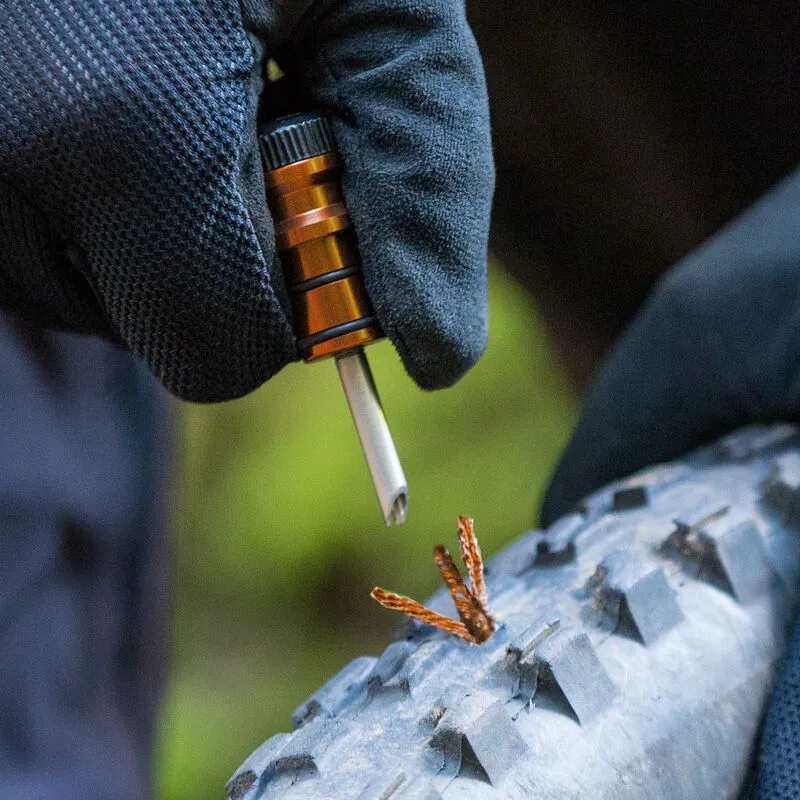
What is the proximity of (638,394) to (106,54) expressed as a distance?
0.40 meters

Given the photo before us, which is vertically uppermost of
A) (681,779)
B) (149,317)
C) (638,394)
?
(149,317)

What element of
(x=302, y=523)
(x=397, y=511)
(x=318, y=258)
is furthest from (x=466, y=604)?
(x=302, y=523)

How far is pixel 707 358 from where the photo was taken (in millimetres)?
564

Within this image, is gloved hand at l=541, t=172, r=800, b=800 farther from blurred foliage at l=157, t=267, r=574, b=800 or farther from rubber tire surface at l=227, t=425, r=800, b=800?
blurred foliage at l=157, t=267, r=574, b=800

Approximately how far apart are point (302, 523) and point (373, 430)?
62cm

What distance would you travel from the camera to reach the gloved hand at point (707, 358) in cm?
54

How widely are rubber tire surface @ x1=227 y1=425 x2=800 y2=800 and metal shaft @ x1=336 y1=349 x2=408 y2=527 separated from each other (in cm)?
7

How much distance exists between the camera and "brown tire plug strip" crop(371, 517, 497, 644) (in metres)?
0.40

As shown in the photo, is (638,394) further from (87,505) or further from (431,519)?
(431,519)

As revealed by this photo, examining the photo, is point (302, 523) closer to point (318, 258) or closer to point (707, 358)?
point (707, 358)

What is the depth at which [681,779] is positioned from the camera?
378 mm

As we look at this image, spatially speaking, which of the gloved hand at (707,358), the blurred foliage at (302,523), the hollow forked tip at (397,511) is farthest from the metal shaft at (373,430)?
the blurred foliage at (302,523)

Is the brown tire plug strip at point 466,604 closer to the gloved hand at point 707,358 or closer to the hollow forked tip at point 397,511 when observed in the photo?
the hollow forked tip at point 397,511

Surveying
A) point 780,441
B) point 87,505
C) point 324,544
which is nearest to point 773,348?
point 780,441
